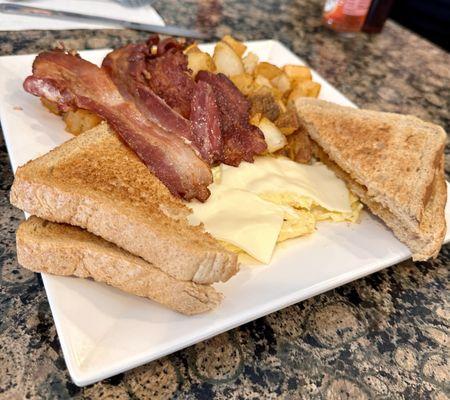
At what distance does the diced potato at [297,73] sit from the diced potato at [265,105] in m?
0.40

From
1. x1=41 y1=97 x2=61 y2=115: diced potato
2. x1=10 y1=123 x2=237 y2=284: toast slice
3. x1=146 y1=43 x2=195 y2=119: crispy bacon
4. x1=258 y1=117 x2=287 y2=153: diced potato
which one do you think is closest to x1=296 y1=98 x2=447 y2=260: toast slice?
x1=258 y1=117 x2=287 y2=153: diced potato

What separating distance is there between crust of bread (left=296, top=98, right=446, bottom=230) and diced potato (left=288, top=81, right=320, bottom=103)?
4.2 inches

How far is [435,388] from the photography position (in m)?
1.37

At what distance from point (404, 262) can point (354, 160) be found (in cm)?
47

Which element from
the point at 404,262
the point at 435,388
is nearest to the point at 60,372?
the point at 435,388

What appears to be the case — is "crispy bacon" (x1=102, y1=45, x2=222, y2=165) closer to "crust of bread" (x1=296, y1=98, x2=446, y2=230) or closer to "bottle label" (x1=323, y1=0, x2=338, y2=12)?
"crust of bread" (x1=296, y1=98, x2=446, y2=230)

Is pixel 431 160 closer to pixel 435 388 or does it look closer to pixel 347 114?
pixel 347 114

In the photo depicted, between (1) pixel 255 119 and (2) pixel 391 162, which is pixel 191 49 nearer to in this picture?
(1) pixel 255 119

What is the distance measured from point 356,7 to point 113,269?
3.17 metres

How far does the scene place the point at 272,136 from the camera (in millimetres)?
1965

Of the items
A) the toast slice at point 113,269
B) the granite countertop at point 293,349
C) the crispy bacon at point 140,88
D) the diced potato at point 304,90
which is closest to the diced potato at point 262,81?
the diced potato at point 304,90

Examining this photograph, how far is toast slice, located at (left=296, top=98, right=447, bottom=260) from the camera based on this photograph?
1728 mm

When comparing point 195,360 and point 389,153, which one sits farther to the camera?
point 389,153

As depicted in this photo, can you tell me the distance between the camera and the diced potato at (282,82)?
2.32 meters
